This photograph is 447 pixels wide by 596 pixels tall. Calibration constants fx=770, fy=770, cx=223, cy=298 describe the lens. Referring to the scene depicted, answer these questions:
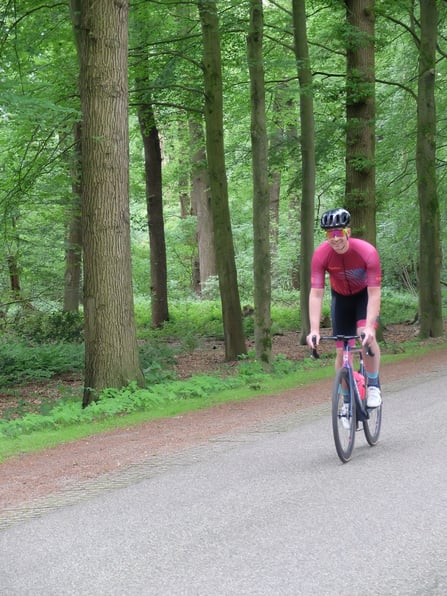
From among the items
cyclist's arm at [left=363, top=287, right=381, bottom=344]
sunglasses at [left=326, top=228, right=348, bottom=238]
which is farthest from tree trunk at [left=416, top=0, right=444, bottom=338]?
sunglasses at [left=326, top=228, right=348, bottom=238]

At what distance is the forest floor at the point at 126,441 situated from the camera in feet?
23.6

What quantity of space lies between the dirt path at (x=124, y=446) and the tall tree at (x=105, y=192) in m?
1.97

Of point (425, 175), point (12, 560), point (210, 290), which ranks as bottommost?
point (12, 560)

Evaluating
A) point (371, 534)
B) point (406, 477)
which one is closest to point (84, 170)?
point (406, 477)

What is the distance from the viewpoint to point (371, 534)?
16.4ft

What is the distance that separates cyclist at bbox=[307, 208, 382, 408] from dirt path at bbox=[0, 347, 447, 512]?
2.17 metres

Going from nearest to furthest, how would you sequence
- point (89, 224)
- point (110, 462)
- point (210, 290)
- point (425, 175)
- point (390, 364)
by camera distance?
1. point (110, 462)
2. point (89, 224)
3. point (390, 364)
4. point (425, 175)
5. point (210, 290)

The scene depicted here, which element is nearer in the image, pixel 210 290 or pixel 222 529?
pixel 222 529

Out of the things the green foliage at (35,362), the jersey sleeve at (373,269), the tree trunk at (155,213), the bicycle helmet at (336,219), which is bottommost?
the green foliage at (35,362)

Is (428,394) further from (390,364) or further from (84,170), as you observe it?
(84,170)

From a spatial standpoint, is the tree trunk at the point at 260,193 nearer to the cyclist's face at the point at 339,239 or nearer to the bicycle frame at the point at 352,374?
the bicycle frame at the point at 352,374

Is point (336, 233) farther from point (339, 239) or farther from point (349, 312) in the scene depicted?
point (349, 312)

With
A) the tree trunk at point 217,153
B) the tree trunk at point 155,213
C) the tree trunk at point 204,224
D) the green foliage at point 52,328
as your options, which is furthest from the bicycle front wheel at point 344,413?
the tree trunk at point 204,224

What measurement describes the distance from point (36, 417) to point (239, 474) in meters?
5.12
